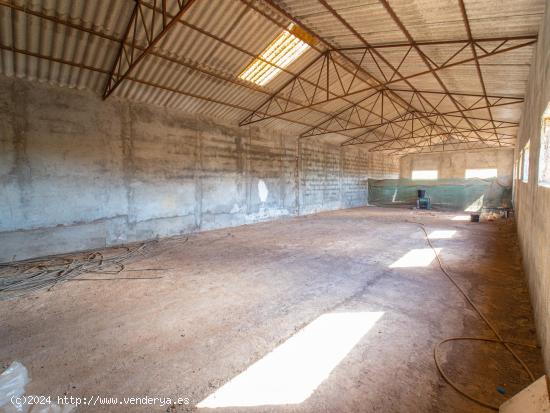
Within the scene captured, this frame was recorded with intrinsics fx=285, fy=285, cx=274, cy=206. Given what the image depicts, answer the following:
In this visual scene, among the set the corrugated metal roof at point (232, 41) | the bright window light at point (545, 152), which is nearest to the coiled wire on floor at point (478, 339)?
the bright window light at point (545, 152)

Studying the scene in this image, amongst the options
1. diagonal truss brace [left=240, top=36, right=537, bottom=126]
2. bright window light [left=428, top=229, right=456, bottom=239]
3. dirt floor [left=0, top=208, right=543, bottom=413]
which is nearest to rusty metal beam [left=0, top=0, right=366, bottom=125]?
diagonal truss brace [left=240, top=36, right=537, bottom=126]

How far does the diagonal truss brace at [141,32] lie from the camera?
19.0 feet

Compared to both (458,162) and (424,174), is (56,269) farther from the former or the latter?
(458,162)

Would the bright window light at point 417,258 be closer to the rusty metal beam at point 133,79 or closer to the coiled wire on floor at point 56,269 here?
the coiled wire on floor at point 56,269

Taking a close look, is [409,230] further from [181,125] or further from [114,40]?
[114,40]

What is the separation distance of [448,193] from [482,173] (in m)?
8.55

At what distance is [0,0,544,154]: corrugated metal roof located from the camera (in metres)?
5.59

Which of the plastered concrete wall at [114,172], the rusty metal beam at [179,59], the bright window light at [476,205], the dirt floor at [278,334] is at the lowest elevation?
the dirt floor at [278,334]

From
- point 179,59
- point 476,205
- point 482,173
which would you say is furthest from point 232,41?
point 482,173

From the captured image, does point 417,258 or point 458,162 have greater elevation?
point 458,162

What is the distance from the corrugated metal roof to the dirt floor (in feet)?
16.3

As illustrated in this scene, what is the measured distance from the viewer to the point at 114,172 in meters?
8.22

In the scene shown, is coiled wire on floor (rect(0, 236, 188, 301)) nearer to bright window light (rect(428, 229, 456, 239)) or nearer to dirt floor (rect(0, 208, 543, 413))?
dirt floor (rect(0, 208, 543, 413))

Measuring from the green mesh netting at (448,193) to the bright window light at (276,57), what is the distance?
46.2 ft
